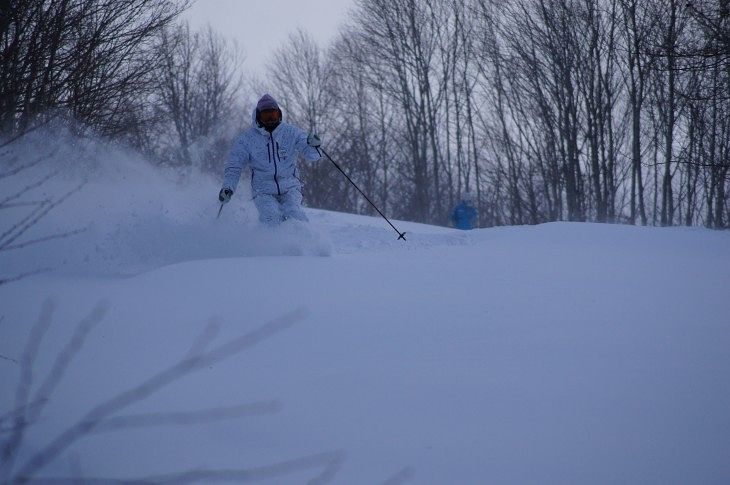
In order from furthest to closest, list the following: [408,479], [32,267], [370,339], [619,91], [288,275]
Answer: [619,91]
[32,267]
[288,275]
[370,339]
[408,479]

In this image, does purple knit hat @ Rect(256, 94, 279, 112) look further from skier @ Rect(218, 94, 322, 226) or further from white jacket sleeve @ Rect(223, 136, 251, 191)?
white jacket sleeve @ Rect(223, 136, 251, 191)

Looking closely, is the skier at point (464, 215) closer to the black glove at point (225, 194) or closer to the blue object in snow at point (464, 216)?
the blue object in snow at point (464, 216)

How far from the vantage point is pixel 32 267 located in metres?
4.88

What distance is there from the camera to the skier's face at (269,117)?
6.12 metres

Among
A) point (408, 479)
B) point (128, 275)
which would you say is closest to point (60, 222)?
point (128, 275)

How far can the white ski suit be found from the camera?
20.4ft

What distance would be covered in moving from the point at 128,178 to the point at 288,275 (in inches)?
223

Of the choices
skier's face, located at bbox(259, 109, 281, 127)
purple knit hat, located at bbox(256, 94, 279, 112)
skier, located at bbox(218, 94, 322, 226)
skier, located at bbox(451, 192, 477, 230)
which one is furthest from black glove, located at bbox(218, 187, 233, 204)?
skier, located at bbox(451, 192, 477, 230)

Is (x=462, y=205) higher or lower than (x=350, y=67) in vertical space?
lower

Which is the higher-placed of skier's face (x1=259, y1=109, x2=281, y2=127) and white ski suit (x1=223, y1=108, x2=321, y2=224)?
skier's face (x1=259, y1=109, x2=281, y2=127)

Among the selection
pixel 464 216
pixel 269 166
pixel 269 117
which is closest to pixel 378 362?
pixel 269 166

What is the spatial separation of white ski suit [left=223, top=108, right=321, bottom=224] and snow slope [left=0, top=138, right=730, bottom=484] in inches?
32.9

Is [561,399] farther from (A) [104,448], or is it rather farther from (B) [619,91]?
(B) [619,91]

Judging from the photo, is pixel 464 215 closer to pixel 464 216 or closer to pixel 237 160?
pixel 464 216
